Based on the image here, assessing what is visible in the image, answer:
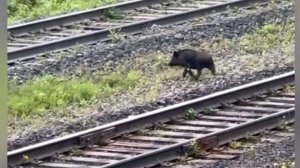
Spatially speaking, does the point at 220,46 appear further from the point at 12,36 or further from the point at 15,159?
the point at 15,159

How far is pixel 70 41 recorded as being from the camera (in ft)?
31.1

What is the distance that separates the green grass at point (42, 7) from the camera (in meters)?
10.8

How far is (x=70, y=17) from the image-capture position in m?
10.4

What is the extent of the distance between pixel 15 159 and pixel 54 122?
1208 millimetres

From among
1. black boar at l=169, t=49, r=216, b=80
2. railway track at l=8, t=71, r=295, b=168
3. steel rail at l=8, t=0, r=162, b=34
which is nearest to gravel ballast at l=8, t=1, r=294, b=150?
black boar at l=169, t=49, r=216, b=80

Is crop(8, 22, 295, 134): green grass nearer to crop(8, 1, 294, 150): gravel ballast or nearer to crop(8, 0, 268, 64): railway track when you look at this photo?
crop(8, 1, 294, 150): gravel ballast

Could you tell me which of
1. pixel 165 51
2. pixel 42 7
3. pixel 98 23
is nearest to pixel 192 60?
pixel 165 51

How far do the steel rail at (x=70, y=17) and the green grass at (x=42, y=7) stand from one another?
1.08 ft

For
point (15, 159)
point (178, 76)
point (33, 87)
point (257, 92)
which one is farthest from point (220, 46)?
point (15, 159)

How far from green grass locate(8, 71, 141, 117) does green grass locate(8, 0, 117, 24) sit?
8.46 feet

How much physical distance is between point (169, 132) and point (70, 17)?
4054 millimetres

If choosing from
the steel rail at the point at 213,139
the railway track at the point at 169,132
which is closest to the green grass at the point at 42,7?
the railway track at the point at 169,132

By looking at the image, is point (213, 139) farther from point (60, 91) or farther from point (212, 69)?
point (212, 69)

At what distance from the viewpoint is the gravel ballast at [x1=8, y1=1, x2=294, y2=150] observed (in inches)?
274
